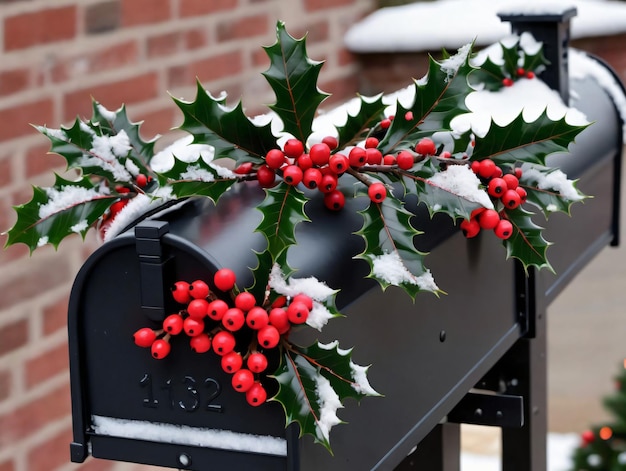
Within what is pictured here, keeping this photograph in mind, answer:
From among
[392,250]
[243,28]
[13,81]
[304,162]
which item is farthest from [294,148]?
[243,28]

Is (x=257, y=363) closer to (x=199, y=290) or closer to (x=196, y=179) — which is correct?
(x=199, y=290)

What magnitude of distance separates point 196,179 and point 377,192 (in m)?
0.17

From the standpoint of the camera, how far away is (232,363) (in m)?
0.87

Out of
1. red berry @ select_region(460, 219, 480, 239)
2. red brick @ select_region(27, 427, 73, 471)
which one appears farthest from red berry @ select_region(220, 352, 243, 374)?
red brick @ select_region(27, 427, 73, 471)

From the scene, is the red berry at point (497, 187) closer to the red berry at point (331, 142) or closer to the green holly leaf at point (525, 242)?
the green holly leaf at point (525, 242)

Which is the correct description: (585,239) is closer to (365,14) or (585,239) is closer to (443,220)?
(443,220)

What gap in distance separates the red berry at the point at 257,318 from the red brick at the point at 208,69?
58.3 inches

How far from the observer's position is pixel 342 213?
104 cm

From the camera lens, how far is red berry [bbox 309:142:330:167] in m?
0.98

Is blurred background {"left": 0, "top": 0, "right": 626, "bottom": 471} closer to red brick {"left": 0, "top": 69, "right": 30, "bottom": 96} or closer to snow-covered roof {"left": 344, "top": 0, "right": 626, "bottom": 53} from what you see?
red brick {"left": 0, "top": 69, "right": 30, "bottom": 96}

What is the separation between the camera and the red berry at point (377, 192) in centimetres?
96

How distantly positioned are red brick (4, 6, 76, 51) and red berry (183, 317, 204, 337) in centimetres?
118

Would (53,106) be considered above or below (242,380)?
above

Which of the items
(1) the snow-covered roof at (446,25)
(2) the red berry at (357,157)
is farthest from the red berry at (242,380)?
(1) the snow-covered roof at (446,25)
